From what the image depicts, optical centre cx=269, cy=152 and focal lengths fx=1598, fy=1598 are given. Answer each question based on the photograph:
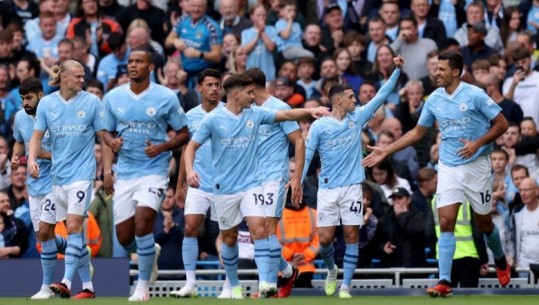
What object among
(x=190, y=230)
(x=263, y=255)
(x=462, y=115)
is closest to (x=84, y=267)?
(x=190, y=230)

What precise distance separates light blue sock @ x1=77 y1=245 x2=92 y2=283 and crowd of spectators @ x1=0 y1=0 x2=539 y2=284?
10.6ft

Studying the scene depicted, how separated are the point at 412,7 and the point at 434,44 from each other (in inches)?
38.7

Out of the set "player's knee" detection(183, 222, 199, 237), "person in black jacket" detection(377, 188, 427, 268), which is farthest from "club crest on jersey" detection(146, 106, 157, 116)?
"person in black jacket" detection(377, 188, 427, 268)

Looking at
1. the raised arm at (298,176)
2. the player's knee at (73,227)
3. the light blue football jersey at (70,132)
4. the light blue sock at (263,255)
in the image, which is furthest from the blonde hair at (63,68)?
the light blue sock at (263,255)

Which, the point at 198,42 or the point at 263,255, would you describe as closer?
the point at 263,255

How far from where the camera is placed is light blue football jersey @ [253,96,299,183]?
62.6ft

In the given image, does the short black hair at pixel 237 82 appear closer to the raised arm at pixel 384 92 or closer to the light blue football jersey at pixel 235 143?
the light blue football jersey at pixel 235 143

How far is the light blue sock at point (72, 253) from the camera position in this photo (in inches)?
720

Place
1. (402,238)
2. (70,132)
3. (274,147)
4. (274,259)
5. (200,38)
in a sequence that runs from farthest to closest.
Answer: (200,38), (402,238), (274,147), (70,132), (274,259)

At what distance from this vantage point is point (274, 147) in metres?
19.3

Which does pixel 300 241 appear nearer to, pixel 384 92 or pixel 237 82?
pixel 384 92

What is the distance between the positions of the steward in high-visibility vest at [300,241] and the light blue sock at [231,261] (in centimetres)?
220

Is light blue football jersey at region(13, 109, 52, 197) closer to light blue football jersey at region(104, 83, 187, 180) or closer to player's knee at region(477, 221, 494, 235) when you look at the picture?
light blue football jersey at region(104, 83, 187, 180)

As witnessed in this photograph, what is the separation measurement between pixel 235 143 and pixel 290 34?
8.50m
